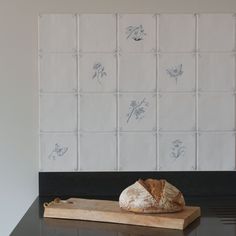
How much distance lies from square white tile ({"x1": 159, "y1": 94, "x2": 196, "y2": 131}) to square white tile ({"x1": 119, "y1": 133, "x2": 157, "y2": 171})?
66 mm

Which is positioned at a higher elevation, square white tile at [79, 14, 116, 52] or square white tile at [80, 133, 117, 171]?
square white tile at [79, 14, 116, 52]

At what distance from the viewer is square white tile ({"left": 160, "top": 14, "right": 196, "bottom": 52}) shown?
1.66 meters

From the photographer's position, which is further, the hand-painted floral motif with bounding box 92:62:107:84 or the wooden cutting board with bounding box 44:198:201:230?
the hand-painted floral motif with bounding box 92:62:107:84

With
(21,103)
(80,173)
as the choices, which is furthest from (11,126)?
(80,173)

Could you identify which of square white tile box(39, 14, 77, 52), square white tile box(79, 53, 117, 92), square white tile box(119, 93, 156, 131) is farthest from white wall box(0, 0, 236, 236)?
square white tile box(119, 93, 156, 131)

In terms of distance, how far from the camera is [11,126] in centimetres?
166

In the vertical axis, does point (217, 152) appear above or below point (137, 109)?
below

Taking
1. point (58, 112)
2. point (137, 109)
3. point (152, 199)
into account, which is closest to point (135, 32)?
point (137, 109)

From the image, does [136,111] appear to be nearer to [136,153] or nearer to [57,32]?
[136,153]

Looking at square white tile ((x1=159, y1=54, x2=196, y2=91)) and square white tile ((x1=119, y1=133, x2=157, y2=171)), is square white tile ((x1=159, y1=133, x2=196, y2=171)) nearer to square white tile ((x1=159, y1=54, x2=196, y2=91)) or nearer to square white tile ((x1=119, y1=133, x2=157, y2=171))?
square white tile ((x1=119, y1=133, x2=157, y2=171))

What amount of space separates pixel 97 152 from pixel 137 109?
0.64ft

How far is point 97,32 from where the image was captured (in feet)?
5.43

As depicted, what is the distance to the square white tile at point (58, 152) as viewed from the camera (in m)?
1.66

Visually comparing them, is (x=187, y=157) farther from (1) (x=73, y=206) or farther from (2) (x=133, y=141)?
(1) (x=73, y=206)
